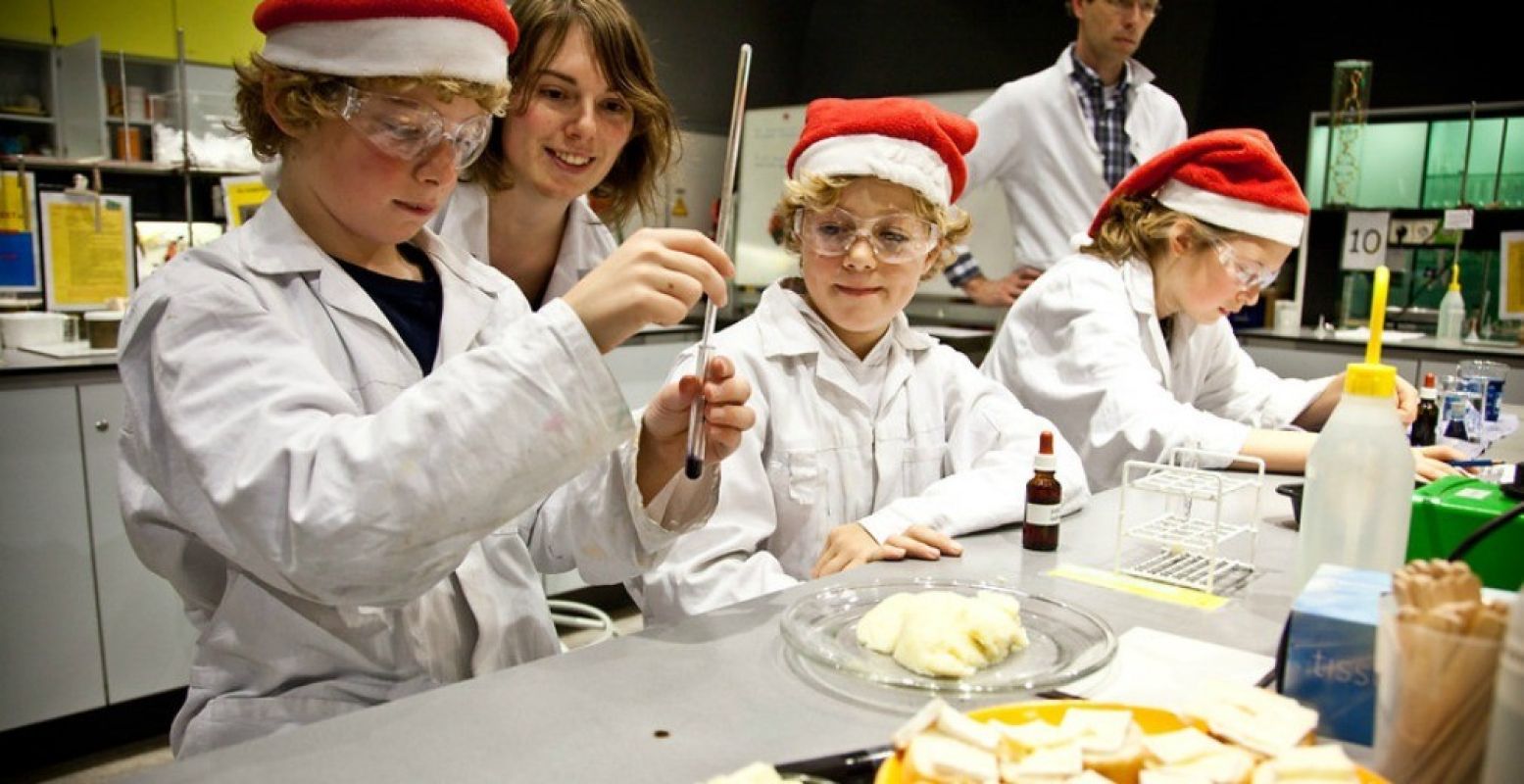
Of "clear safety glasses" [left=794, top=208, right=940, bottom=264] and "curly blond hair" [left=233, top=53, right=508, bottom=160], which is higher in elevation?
"curly blond hair" [left=233, top=53, right=508, bottom=160]

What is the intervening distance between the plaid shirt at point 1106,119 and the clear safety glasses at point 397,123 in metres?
2.92

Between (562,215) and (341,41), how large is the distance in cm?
102

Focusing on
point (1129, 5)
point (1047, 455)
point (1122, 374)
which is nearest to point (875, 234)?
point (1047, 455)

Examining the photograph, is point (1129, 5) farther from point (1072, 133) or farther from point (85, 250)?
point (85, 250)

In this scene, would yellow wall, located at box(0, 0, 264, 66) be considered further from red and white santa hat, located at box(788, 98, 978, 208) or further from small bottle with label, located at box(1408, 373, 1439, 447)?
small bottle with label, located at box(1408, 373, 1439, 447)

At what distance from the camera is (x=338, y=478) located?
87 centimetres

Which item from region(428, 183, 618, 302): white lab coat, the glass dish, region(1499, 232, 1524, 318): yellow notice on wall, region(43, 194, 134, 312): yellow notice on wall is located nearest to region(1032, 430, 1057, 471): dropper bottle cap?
the glass dish

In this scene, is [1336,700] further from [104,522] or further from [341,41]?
[104,522]

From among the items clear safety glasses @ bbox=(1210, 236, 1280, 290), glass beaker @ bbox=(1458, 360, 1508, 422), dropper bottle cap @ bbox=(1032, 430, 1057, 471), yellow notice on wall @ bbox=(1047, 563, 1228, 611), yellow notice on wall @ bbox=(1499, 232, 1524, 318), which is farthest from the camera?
yellow notice on wall @ bbox=(1499, 232, 1524, 318)

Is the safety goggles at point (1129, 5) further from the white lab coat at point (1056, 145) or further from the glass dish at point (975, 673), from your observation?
the glass dish at point (975, 673)

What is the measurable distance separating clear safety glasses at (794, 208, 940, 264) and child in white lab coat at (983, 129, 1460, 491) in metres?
0.54

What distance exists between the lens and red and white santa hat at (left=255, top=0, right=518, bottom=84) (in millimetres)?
1046

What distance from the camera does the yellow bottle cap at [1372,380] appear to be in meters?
0.99

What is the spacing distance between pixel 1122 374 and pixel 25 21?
237 inches
